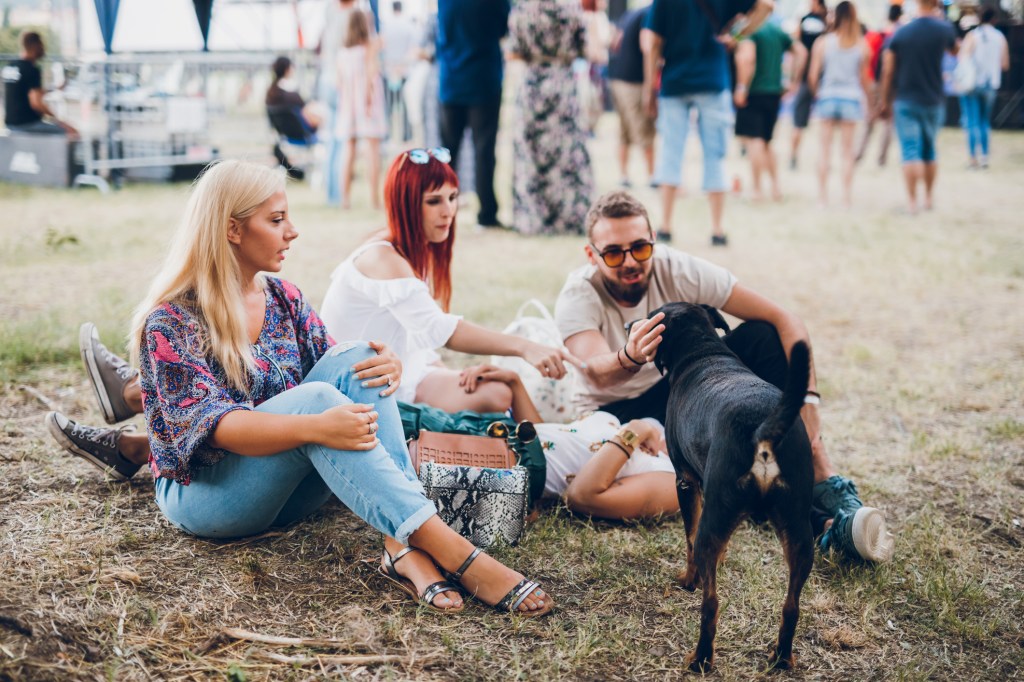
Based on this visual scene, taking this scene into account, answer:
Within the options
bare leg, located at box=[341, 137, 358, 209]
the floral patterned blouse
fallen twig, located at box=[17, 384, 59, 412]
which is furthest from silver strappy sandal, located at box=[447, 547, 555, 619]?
bare leg, located at box=[341, 137, 358, 209]

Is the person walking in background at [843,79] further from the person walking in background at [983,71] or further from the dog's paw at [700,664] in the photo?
the dog's paw at [700,664]

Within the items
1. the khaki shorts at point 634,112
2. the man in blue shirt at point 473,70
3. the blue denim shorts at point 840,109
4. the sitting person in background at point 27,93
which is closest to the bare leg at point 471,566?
the man in blue shirt at point 473,70

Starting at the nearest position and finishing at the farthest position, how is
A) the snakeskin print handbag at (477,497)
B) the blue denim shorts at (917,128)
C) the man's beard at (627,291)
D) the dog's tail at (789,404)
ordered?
the dog's tail at (789,404)
the snakeskin print handbag at (477,497)
the man's beard at (627,291)
the blue denim shorts at (917,128)

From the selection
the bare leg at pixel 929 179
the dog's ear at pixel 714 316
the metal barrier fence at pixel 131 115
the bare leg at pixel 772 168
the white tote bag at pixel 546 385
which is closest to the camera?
the dog's ear at pixel 714 316

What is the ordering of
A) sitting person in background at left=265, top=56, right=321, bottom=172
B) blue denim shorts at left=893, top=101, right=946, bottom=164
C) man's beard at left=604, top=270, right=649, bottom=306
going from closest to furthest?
man's beard at left=604, top=270, right=649, bottom=306 < blue denim shorts at left=893, top=101, right=946, bottom=164 < sitting person in background at left=265, top=56, right=321, bottom=172

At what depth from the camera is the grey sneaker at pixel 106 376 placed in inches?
137

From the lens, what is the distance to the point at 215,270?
8.55 ft

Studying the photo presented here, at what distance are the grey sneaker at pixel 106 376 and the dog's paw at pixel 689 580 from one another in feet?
7.15

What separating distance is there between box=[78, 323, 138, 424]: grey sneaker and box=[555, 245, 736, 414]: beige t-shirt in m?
1.70

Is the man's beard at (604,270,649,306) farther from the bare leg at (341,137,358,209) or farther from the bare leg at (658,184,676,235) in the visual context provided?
the bare leg at (341,137,358,209)

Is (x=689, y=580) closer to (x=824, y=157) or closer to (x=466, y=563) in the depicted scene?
(x=466, y=563)

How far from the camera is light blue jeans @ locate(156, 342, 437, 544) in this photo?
2521mm

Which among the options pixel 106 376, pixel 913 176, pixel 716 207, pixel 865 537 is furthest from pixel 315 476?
pixel 913 176

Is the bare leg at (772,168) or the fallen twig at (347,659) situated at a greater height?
the bare leg at (772,168)
